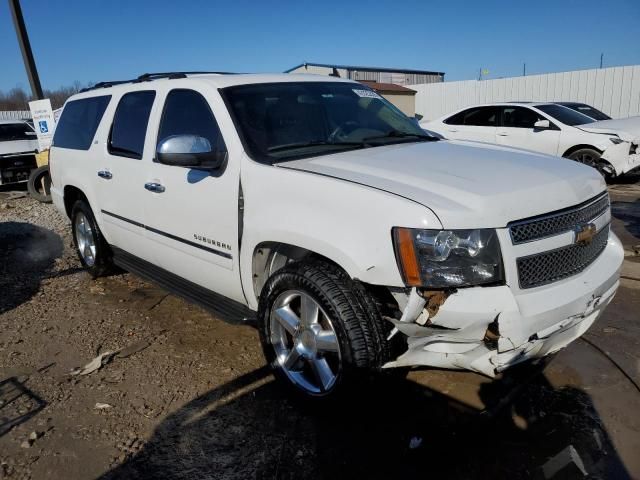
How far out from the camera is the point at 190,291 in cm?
383

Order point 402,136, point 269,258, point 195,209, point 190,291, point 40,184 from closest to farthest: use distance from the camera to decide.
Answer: point 269,258 < point 195,209 < point 402,136 < point 190,291 < point 40,184

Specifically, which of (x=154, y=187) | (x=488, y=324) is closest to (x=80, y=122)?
(x=154, y=187)

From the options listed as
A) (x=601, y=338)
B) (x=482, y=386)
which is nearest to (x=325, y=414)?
(x=482, y=386)

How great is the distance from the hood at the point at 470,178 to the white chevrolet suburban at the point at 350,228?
10 millimetres

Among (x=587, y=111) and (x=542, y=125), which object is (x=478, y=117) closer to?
(x=542, y=125)

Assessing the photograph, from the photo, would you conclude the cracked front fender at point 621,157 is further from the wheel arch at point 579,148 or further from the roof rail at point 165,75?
the roof rail at point 165,75

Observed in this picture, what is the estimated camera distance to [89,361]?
3770 millimetres

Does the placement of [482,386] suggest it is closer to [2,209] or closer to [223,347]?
[223,347]

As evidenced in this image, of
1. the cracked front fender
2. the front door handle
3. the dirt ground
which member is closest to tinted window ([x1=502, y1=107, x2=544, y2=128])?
the cracked front fender

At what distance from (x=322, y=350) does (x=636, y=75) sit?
1630cm

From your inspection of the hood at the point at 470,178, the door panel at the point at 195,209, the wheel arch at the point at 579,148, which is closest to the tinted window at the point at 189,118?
the door panel at the point at 195,209

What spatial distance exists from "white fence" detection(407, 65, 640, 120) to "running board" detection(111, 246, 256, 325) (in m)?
15.9

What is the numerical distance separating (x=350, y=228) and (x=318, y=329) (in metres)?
0.67

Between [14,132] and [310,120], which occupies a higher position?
[310,120]
